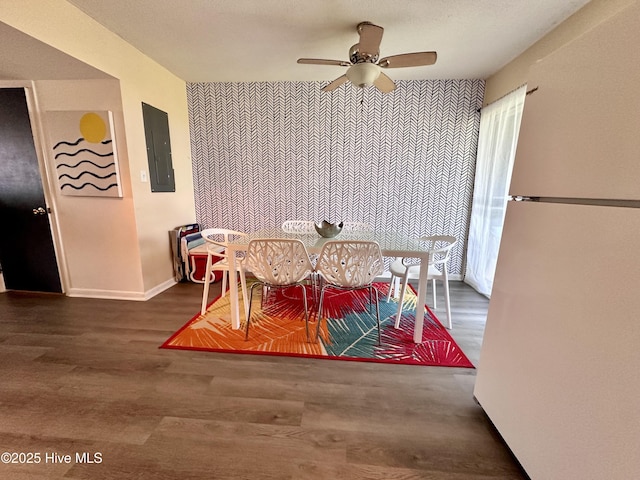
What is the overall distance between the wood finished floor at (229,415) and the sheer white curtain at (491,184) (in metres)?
1.28

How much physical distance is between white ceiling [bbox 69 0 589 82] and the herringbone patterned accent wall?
0.46m

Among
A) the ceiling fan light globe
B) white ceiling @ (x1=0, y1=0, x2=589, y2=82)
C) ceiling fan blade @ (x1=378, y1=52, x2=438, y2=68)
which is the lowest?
the ceiling fan light globe

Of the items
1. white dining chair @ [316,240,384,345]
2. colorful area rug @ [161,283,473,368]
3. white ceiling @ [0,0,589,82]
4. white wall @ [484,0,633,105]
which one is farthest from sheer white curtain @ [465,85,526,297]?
white dining chair @ [316,240,384,345]

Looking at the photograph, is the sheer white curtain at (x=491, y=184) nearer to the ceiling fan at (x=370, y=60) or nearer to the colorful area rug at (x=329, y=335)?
the colorful area rug at (x=329, y=335)

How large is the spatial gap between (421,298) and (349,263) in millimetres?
629

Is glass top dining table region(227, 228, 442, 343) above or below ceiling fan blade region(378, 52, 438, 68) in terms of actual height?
below

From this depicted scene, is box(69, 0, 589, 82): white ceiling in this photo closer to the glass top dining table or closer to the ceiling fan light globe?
the ceiling fan light globe

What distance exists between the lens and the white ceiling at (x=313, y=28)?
6.10 ft

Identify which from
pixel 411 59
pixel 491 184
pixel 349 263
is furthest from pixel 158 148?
pixel 491 184

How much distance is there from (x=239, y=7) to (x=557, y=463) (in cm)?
304

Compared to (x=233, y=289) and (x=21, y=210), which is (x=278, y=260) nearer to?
(x=233, y=289)

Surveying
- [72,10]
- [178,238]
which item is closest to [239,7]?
[72,10]

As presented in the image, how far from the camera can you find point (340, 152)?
3.42 metres

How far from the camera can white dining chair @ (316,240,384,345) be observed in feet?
6.04
